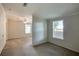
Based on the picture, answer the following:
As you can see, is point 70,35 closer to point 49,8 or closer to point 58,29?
point 58,29

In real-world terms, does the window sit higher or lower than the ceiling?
lower

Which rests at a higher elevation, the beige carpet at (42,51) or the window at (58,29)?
the window at (58,29)

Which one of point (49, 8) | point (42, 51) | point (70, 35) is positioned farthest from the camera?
point (70, 35)

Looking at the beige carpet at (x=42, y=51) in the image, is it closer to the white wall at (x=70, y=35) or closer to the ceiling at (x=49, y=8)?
the white wall at (x=70, y=35)

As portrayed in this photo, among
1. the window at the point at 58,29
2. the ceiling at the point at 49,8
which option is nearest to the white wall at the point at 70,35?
the window at the point at 58,29

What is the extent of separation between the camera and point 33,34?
2.93 m

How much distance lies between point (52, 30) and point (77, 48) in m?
0.94

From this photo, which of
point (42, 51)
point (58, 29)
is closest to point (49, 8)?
point (58, 29)

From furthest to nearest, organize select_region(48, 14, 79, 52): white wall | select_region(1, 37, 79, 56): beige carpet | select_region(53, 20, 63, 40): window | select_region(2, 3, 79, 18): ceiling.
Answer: select_region(48, 14, 79, 52): white wall < select_region(53, 20, 63, 40): window < select_region(1, 37, 79, 56): beige carpet < select_region(2, 3, 79, 18): ceiling

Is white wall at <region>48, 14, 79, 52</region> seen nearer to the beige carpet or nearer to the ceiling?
the beige carpet

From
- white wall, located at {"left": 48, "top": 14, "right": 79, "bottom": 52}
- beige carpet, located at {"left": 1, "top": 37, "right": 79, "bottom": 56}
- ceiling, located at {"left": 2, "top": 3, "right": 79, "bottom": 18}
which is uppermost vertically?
ceiling, located at {"left": 2, "top": 3, "right": 79, "bottom": 18}

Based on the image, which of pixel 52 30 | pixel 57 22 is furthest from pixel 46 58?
pixel 57 22

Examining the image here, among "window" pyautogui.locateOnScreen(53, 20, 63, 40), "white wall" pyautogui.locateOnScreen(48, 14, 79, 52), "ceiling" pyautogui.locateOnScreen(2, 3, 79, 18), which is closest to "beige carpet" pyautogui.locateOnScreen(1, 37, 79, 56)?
"white wall" pyautogui.locateOnScreen(48, 14, 79, 52)

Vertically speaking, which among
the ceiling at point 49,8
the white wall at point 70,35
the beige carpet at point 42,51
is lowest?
the beige carpet at point 42,51
